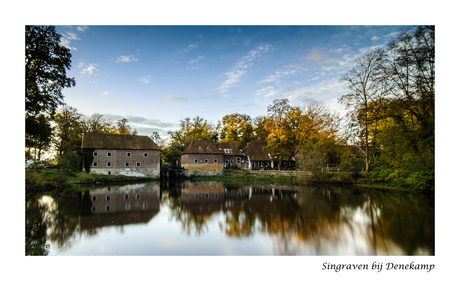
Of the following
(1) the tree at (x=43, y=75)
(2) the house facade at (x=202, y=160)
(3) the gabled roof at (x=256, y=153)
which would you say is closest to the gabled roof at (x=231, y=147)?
(3) the gabled roof at (x=256, y=153)

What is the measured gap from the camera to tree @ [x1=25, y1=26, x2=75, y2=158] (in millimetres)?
8422

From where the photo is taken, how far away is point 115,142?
31.0 m

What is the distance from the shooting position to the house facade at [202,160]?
112 ft

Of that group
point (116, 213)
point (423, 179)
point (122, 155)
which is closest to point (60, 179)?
point (122, 155)

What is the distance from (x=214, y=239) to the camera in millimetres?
7410

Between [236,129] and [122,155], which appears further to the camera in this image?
[236,129]

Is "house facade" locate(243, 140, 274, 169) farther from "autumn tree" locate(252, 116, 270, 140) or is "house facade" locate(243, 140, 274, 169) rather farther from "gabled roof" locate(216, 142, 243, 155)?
"autumn tree" locate(252, 116, 270, 140)

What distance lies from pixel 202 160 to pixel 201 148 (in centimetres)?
195

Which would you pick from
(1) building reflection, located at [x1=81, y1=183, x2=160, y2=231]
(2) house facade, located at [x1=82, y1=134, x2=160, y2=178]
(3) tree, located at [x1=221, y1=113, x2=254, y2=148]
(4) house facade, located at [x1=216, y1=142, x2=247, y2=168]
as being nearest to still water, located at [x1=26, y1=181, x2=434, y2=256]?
(1) building reflection, located at [x1=81, y1=183, x2=160, y2=231]

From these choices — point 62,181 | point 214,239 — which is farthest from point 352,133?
point 62,181

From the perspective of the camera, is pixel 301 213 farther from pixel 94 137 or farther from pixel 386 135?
pixel 94 137

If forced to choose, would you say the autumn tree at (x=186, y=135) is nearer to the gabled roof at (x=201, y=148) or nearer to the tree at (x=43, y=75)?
the gabled roof at (x=201, y=148)

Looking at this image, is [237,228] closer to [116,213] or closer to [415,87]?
[116,213]

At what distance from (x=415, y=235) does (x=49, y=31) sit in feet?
49.3
